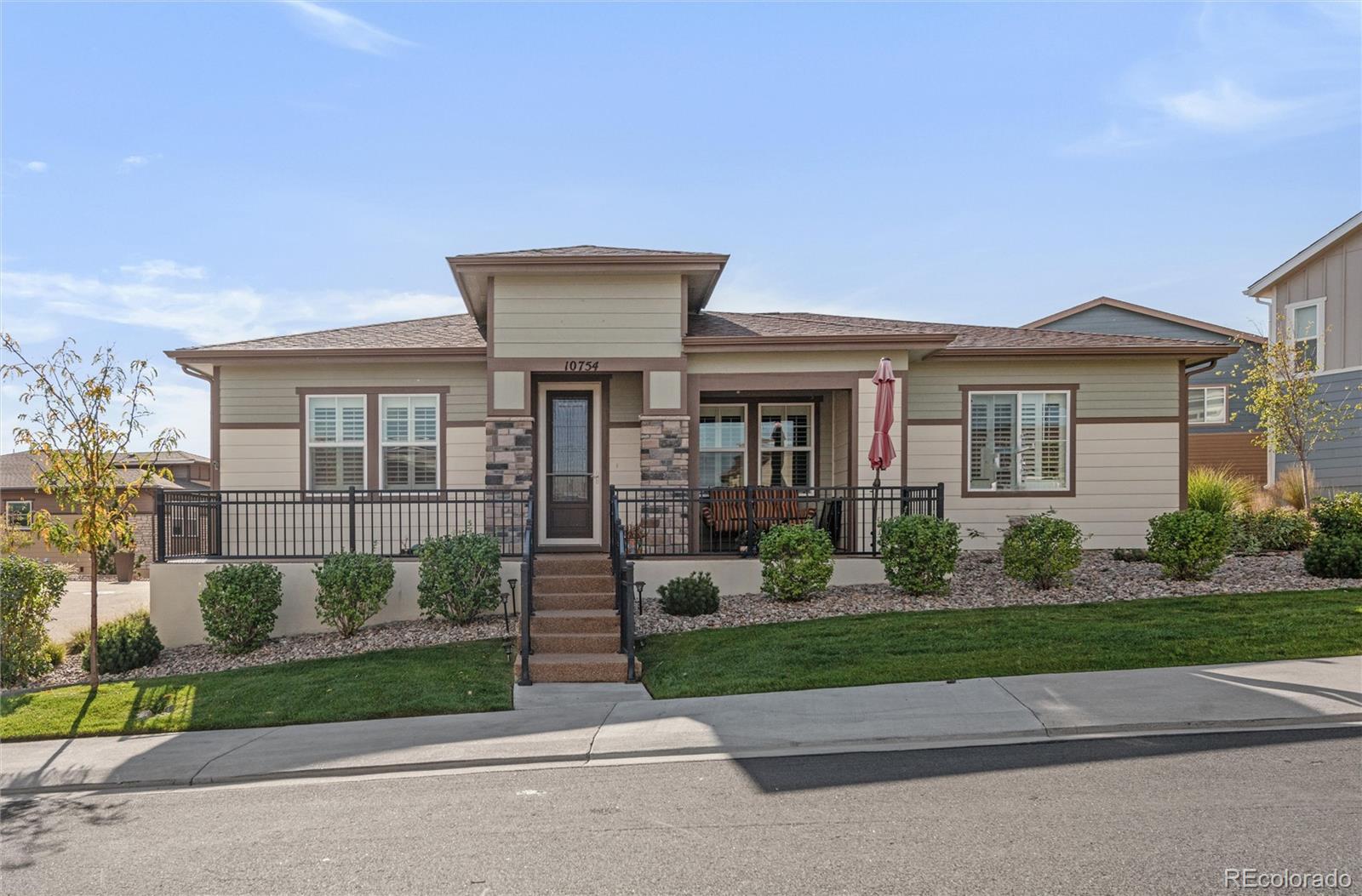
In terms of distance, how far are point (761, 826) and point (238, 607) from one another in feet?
26.9

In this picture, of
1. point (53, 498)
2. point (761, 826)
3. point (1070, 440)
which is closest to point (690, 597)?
point (761, 826)

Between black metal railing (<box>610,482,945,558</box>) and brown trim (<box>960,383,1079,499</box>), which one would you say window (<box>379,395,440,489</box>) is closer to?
black metal railing (<box>610,482,945,558</box>)

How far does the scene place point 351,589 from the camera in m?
11.3

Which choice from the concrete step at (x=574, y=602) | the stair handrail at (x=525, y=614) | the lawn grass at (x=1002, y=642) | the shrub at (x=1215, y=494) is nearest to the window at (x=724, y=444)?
the concrete step at (x=574, y=602)

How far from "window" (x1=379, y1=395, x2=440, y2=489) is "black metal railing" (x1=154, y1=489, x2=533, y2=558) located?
20.8 inches

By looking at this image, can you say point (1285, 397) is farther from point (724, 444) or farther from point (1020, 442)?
point (724, 444)

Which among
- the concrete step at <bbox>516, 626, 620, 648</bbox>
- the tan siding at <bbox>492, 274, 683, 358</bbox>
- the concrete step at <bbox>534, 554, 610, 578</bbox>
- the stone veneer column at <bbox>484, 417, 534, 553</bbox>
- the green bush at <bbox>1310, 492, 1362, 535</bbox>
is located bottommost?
the concrete step at <bbox>516, 626, 620, 648</bbox>

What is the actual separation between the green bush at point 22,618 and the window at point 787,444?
10.0 metres

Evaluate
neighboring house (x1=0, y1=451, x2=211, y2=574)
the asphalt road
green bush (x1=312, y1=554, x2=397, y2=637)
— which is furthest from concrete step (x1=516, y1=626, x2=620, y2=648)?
neighboring house (x1=0, y1=451, x2=211, y2=574)

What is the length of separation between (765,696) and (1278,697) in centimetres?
406

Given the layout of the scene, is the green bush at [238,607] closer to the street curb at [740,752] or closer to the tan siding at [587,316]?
the tan siding at [587,316]

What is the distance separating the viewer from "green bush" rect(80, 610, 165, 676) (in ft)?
35.8

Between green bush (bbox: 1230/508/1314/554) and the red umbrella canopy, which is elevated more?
the red umbrella canopy

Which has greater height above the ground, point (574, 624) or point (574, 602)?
point (574, 602)
